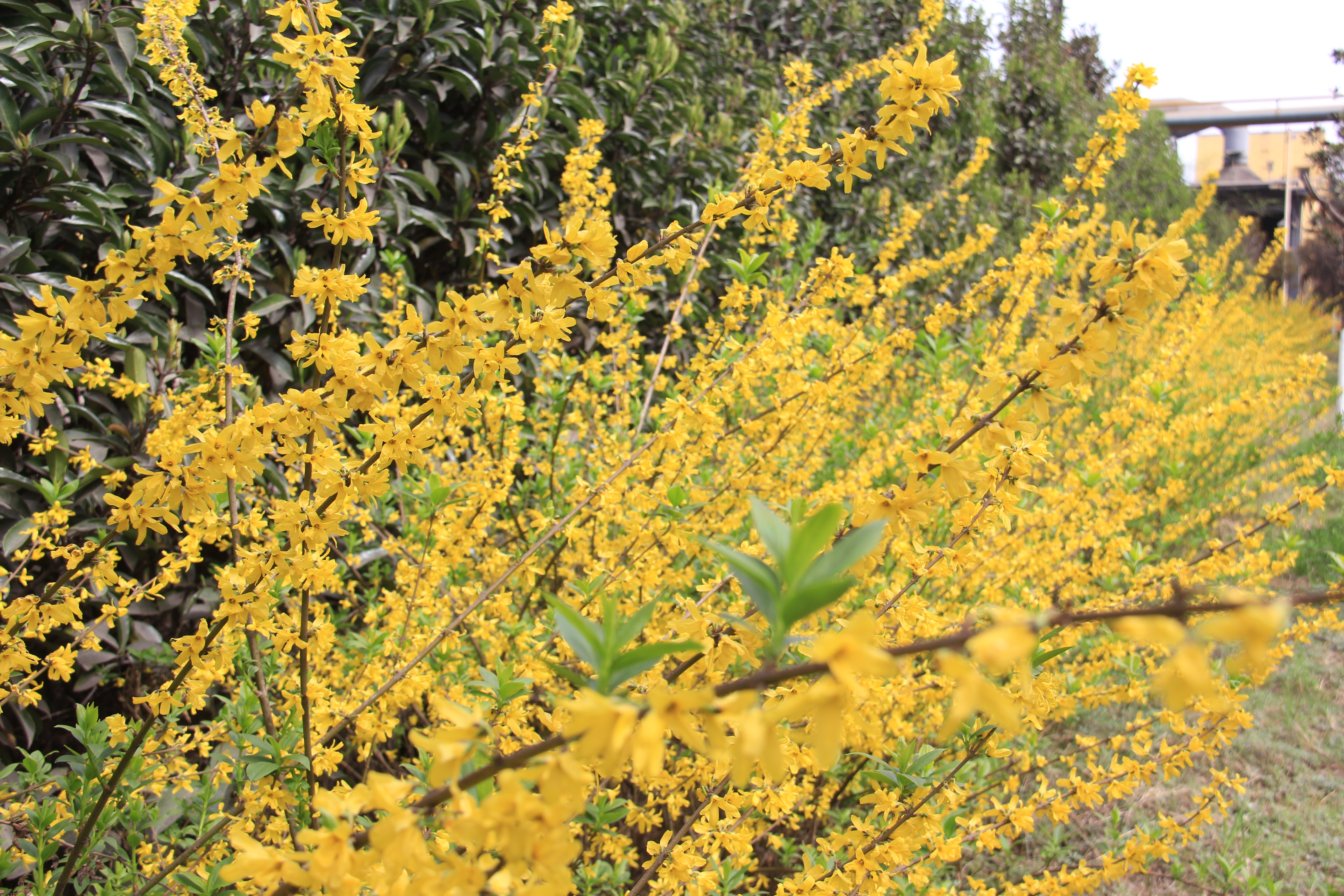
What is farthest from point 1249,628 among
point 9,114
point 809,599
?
point 9,114

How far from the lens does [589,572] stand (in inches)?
102

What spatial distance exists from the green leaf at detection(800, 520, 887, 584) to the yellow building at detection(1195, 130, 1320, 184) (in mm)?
37752

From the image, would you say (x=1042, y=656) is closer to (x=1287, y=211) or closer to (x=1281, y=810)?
(x=1281, y=810)

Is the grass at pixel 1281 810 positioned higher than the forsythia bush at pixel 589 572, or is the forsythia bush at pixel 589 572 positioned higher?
the forsythia bush at pixel 589 572

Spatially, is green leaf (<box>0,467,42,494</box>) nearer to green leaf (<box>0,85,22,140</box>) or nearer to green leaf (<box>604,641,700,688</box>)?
green leaf (<box>0,85,22,140</box>)

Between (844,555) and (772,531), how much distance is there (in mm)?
80

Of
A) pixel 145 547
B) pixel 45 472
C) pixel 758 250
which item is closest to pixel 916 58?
pixel 145 547

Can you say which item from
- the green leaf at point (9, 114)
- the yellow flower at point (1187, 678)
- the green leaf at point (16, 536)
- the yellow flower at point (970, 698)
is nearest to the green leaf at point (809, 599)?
the yellow flower at point (970, 698)

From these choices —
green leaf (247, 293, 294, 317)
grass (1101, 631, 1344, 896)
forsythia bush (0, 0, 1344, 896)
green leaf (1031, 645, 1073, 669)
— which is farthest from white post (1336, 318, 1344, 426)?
green leaf (247, 293, 294, 317)

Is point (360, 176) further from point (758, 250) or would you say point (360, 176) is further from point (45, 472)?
point (758, 250)

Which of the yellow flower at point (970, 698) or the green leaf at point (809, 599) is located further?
the green leaf at point (809, 599)

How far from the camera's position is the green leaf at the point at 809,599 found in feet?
2.17

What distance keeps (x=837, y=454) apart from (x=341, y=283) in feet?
10.2

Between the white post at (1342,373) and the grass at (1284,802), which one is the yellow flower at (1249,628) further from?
the white post at (1342,373)
